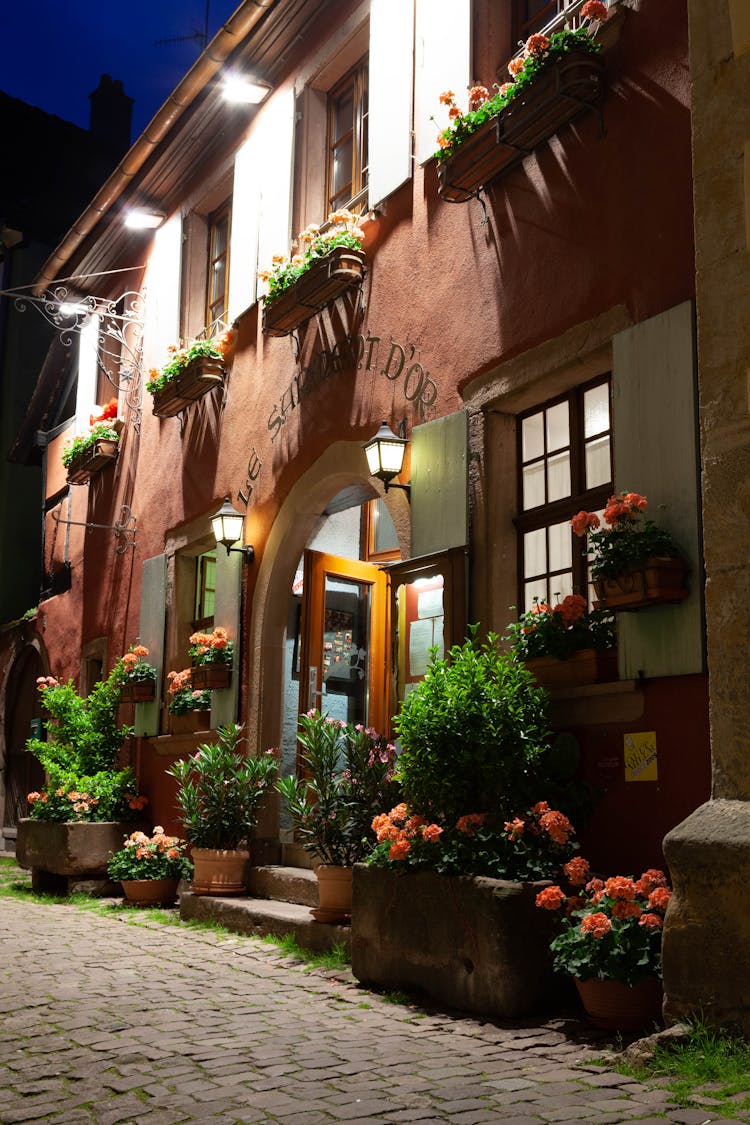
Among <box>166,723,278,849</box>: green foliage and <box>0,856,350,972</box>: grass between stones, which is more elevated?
<box>166,723,278,849</box>: green foliage

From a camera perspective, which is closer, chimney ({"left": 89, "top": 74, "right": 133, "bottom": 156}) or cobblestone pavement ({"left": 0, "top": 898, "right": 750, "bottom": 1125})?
cobblestone pavement ({"left": 0, "top": 898, "right": 750, "bottom": 1125})

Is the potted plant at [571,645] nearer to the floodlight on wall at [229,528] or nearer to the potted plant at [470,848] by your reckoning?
the potted plant at [470,848]

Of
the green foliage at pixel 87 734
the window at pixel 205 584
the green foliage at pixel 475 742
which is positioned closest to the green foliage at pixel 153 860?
the green foliage at pixel 87 734

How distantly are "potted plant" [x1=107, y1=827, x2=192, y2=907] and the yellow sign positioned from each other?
4.98 meters

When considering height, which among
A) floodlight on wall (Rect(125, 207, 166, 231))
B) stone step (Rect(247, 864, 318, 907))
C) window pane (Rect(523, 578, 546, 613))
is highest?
floodlight on wall (Rect(125, 207, 166, 231))

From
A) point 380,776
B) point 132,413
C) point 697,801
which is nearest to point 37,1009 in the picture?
point 380,776

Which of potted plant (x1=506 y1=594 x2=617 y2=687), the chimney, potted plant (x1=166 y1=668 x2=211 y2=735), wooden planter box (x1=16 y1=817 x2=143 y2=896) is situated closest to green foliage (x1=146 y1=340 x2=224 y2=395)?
potted plant (x1=166 y1=668 x2=211 y2=735)

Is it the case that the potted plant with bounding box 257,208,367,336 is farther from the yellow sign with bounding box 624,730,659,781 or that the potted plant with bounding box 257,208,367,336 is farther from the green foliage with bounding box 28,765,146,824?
the green foliage with bounding box 28,765,146,824

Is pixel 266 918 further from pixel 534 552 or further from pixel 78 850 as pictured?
pixel 78 850

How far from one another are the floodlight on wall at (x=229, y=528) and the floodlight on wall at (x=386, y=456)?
239cm

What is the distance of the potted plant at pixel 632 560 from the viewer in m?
5.13

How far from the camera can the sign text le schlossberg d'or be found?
7.55m

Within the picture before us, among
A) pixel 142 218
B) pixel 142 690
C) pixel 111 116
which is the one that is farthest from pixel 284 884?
pixel 111 116

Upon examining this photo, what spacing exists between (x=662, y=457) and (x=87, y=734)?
7649mm
